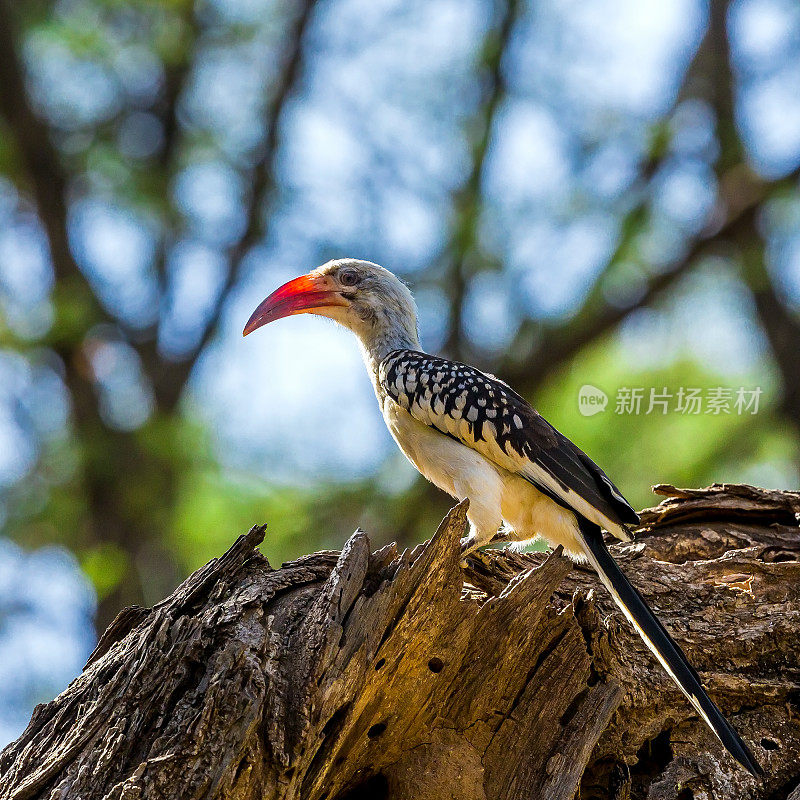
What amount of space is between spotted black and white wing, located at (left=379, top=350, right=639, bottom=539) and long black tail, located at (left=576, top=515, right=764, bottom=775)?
10.7 inches

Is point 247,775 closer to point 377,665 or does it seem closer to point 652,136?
point 377,665

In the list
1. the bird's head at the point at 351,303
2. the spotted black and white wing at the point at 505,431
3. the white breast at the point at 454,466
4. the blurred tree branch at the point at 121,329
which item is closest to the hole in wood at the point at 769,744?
the spotted black and white wing at the point at 505,431

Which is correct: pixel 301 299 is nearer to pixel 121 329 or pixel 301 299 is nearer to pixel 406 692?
pixel 406 692

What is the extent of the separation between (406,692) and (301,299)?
112 inches

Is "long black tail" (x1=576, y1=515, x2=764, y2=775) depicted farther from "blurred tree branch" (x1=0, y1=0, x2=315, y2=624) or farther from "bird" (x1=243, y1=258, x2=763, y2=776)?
"blurred tree branch" (x1=0, y1=0, x2=315, y2=624)

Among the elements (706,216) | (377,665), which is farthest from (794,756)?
(706,216)

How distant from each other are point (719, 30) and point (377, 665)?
970 cm

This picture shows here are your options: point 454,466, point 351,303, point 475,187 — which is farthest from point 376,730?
point 475,187

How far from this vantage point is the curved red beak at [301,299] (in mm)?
5289

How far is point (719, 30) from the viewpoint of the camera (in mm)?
10023

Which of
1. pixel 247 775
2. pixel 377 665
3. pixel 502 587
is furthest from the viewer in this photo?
pixel 502 587

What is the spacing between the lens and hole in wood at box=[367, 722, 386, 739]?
3127mm

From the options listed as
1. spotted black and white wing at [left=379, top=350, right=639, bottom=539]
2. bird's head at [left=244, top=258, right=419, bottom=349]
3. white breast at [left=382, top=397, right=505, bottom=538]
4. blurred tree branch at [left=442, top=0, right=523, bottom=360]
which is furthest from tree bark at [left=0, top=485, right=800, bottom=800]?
blurred tree branch at [left=442, top=0, right=523, bottom=360]

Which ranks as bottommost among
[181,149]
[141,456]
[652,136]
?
[141,456]
